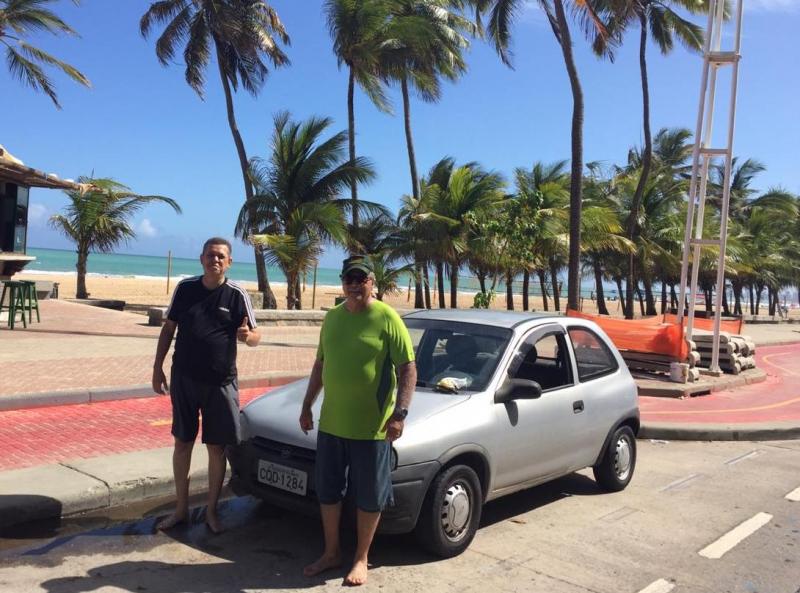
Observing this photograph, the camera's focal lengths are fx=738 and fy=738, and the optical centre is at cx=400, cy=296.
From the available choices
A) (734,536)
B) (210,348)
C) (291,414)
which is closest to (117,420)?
(210,348)

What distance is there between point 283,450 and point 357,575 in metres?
0.93

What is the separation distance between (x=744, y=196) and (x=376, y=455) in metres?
56.2

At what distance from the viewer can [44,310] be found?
1895cm

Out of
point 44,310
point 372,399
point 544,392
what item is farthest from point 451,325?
point 44,310

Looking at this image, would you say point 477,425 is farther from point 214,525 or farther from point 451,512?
point 214,525

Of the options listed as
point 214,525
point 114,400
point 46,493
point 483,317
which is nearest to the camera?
point 214,525

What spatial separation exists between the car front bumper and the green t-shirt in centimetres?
40

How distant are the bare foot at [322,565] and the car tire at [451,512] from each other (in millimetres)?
521

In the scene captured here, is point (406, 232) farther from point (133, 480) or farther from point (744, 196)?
point (744, 196)

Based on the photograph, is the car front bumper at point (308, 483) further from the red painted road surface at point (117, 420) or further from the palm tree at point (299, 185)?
the palm tree at point (299, 185)

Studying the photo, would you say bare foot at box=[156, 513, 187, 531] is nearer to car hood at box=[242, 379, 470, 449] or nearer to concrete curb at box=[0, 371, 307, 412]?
car hood at box=[242, 379, 470, 449]

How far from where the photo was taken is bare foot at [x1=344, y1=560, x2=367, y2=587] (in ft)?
13.3

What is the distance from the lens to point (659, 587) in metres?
4.31

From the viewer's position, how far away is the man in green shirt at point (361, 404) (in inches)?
159
